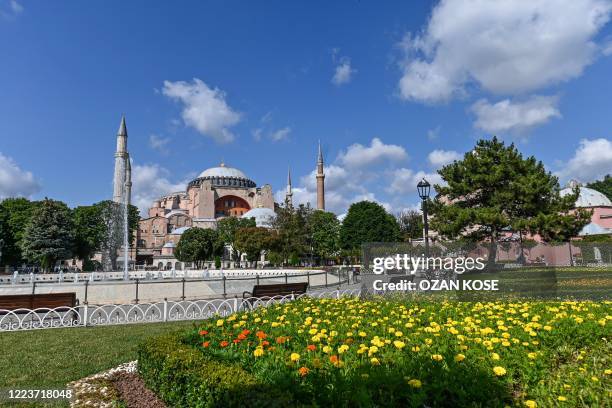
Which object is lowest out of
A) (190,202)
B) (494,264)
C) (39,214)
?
(494,264)

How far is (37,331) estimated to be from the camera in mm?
9375

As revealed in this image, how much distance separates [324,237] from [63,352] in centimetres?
4895

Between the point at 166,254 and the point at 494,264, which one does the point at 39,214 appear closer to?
the point at 166,254

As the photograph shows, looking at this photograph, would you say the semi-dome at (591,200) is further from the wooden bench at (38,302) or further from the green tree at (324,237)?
the wooden bench at (38,302)

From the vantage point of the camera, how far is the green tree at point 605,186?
73225mm

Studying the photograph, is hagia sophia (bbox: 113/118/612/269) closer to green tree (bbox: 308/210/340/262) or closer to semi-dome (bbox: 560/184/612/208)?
semi-dome (bbox: 560/184/612/208)

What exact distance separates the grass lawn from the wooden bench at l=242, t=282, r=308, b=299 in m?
2.16

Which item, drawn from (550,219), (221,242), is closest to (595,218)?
(550,219)

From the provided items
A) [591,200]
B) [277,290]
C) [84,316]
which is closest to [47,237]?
[84,316]

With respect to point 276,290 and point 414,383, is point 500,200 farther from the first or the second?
point 414,383

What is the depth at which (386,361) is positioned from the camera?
3922 mm

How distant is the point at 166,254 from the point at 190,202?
942 inches
